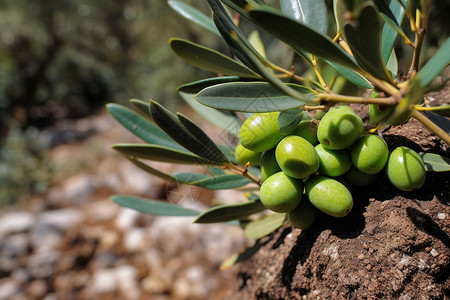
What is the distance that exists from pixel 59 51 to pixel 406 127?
34.3 feet

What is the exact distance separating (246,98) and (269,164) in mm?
178

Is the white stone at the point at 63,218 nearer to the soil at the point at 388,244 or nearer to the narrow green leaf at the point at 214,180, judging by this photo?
the narrow green leaf at the point at 214,180

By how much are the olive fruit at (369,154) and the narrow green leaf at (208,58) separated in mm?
234

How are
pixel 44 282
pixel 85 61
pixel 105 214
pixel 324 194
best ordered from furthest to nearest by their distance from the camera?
pixel 85 61 → pixel 105 214 → pixel 44 282 → pixel 324 194

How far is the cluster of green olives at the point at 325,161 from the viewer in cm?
60

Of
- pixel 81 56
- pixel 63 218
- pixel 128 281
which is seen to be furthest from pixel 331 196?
pixel 81 56

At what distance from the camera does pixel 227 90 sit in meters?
0.58

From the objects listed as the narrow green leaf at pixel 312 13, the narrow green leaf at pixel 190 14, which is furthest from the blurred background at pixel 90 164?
the narrow green leaf at pixel 190 14

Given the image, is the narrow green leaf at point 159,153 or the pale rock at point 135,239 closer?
the narrow green leaf at point 159,153

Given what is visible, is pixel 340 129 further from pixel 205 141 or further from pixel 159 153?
pixel 159 153

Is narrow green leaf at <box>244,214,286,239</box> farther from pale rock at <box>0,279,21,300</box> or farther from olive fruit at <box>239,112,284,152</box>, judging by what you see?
pale rock at <box>0,279,21,300</box>

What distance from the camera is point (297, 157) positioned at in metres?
0.60

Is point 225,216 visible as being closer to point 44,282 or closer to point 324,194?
point 324,194

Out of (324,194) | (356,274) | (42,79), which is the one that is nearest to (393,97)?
(324,194)
